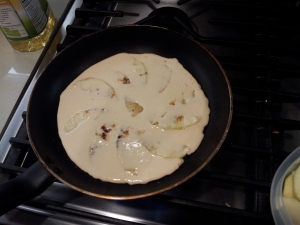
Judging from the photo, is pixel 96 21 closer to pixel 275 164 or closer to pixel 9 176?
pixel 9 176

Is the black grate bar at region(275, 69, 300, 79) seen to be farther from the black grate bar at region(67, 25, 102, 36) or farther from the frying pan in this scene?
the black grate bar at region(67, 25, 102, 36)

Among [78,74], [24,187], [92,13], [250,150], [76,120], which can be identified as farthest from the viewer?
[92,13]

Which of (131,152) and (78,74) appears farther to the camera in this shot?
(78,74)

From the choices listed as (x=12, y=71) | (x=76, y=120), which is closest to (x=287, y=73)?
(x=76, y=120)

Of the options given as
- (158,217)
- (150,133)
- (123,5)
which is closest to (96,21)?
(123,5)

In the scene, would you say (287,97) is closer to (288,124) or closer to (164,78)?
(288,124)

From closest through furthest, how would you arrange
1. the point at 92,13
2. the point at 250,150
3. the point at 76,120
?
the point at 250,150 < the point at 76,120 < the point at 92,13

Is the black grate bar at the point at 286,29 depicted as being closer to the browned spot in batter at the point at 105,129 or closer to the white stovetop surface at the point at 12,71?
the browned spot in batter at the point at 105,129
